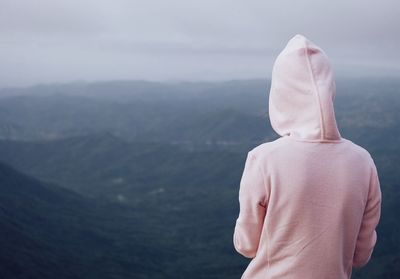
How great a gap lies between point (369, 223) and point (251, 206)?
41.3 inches

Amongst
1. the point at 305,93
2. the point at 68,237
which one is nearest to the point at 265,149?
the point at 305,93

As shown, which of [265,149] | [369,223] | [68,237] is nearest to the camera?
[265,149]

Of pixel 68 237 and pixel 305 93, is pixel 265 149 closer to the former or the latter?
pixel 305 93

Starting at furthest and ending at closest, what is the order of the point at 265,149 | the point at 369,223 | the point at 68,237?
the point at 68,237 < the point at 369,223 < the point at 265,149

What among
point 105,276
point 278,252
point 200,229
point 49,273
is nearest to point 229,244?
point 200,229

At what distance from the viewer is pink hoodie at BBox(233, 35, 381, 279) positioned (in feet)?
12.6

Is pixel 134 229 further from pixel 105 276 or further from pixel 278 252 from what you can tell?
pixel 278 252

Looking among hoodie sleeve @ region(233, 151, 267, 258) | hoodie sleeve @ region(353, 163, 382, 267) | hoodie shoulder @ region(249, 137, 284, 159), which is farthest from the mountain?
hoodie shoulder @ region(249, 137, 284, 159)

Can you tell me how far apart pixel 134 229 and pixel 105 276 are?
149ft

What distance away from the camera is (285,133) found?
13.3 feet

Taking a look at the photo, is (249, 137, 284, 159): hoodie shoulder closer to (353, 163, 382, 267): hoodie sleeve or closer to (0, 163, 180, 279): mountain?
(353, 163, 382, 267): hoodie sleeve

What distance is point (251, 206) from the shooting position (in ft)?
12.8

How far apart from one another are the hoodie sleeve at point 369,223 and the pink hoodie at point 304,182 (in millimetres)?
20

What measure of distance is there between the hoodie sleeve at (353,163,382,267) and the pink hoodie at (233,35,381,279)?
20 millimetres
